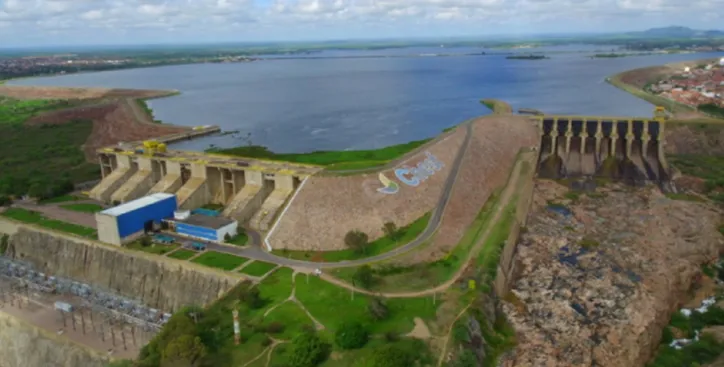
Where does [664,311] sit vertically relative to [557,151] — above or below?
below

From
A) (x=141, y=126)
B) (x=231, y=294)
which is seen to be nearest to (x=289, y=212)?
(x=231, y=294)

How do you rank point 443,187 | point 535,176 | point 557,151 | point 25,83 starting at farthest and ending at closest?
point 25,83 → point 557,151 → point 535,176 → point 443,187

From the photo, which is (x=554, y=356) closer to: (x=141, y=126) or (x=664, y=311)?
(x=664, y=311)

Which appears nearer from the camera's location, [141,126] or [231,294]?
[231,294]

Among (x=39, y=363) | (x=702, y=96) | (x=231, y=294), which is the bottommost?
(x=39, y=363)

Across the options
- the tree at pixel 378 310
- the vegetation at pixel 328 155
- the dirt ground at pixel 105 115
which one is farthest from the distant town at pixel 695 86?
the dirt ground at pixel 105 115

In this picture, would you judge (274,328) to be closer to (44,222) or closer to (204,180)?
(204,180)

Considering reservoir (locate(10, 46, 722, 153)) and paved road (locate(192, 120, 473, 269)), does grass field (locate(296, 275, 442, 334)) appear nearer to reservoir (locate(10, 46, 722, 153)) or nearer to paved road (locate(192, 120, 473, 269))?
paved road (locate(192, 120, 473, 269))

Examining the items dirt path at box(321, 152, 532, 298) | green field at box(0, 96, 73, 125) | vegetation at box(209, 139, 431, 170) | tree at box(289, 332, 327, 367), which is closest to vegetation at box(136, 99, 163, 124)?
green field at box(0, 96, 73, 125)
